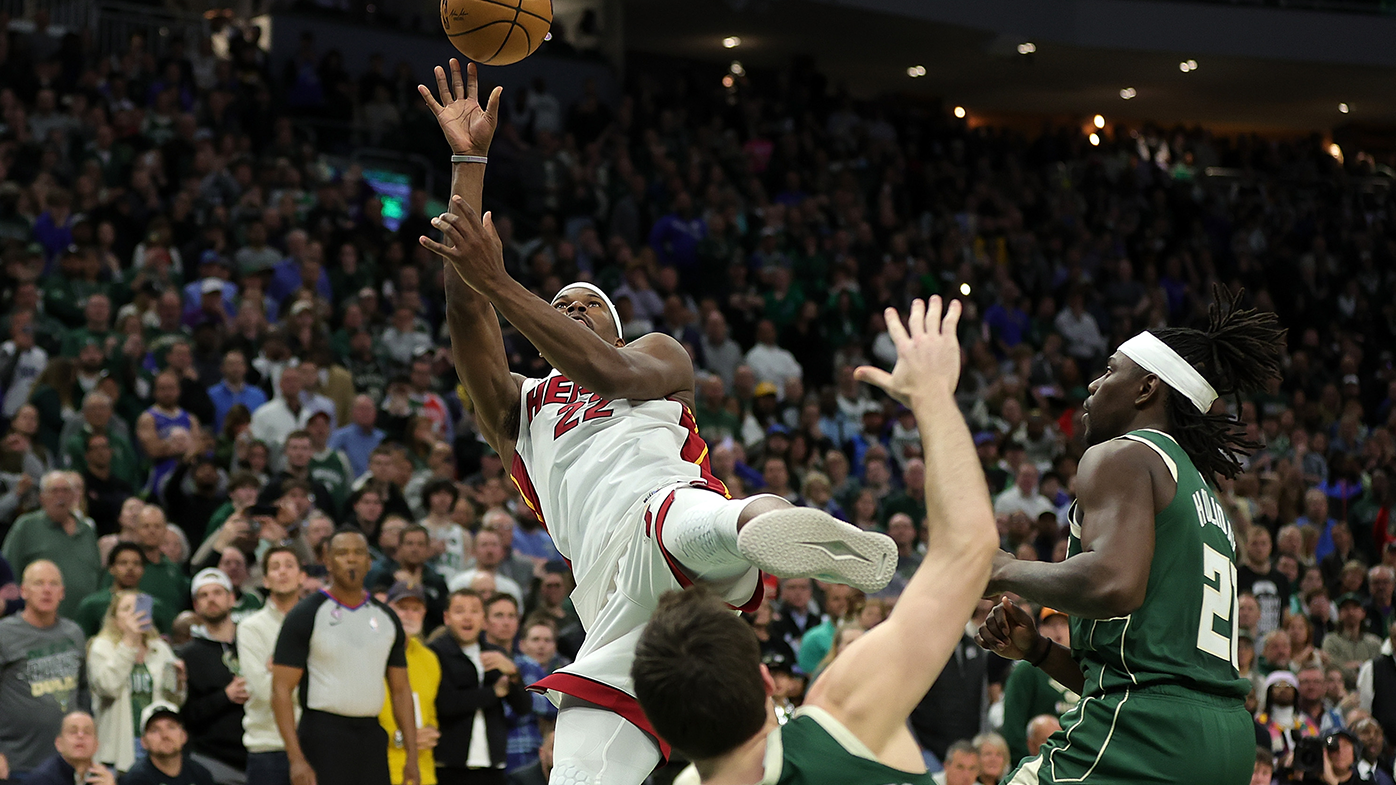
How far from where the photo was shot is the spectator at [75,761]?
24.5 feet

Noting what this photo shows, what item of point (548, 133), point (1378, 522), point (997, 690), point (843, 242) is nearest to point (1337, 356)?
point (1378, 522)

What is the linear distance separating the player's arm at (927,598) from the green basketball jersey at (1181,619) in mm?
1459

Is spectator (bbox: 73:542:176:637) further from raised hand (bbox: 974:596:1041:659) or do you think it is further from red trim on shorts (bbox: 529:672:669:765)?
raised hand (bbox: 974:596:1041:659)

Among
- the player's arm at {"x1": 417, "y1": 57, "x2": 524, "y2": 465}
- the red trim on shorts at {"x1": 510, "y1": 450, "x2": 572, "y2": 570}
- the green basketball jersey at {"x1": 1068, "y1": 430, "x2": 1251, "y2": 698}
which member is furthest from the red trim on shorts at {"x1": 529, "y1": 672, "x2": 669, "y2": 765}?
the green basketball jersey at {"x1": 1068, "y1": 430, "x2": 1251, "y2": 698}

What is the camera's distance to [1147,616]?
4008 mm

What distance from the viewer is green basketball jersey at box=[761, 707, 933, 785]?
8.70 ft

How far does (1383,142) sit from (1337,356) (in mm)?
9695

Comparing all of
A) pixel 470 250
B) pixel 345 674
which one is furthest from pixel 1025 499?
pixel 470 250

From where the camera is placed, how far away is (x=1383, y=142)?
28281 mm

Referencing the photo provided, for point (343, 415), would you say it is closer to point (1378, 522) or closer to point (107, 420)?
point (107, 420)

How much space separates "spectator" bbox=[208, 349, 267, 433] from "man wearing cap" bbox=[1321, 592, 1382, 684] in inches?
332

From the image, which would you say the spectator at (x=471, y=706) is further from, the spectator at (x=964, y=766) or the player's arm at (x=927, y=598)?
the player's arm at (x=927, y=598)

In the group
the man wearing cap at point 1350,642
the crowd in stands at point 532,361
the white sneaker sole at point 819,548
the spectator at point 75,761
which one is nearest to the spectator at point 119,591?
the crowd in stands at point 532,361

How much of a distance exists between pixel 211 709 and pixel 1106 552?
569cm
